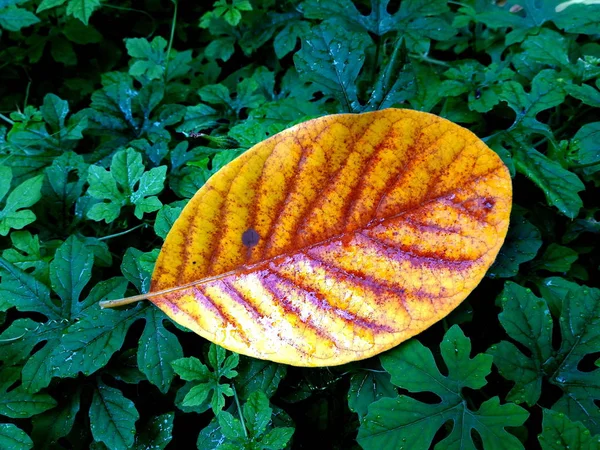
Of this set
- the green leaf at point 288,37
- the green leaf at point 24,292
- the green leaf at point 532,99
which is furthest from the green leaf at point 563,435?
the green leaf at point 288,37

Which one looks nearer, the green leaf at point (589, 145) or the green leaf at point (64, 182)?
the green leaf at point (589, 145)

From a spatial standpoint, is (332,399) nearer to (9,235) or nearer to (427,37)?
(9,235)

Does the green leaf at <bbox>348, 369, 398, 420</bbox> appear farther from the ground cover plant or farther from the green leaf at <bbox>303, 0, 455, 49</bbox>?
the green leaf at <bbox>303, 0, 455, 49</bbox>

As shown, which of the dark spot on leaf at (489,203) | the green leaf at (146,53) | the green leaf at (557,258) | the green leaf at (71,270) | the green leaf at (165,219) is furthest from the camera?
the green leaf at (146,53)

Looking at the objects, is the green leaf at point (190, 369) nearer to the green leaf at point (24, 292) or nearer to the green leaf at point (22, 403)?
the green leaf at point (22, 403)

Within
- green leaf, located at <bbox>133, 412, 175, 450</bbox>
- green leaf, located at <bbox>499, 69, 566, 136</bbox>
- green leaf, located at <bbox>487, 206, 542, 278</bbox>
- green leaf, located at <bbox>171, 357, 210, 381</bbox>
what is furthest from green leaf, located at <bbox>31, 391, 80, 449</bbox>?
green leaf, located at <bbox>499, 69, 566, 136</bbox>

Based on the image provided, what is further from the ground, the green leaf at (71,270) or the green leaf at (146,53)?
the green leaf at (146,53)
